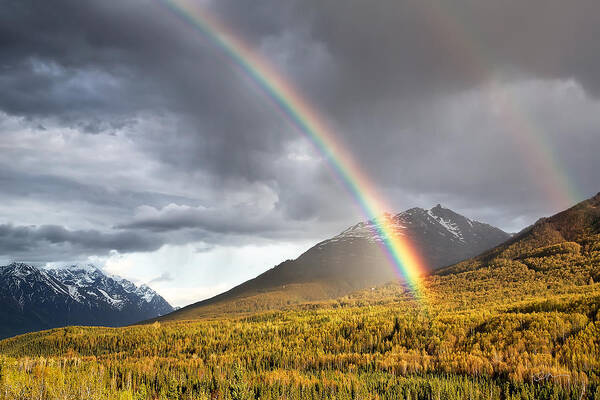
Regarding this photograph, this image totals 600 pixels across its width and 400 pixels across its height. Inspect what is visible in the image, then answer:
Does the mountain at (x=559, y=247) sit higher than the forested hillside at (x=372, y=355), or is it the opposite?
the mountain at (x=559, y=247)

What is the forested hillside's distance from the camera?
47.6 ft

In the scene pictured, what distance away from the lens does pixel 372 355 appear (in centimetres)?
2377

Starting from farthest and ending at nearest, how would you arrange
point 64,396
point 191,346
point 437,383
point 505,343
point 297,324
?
1. point 297,324
2. point 191,346
3. point 505,343
4. point 437,383
5. point 64,396

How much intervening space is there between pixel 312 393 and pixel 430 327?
1658 centimetres

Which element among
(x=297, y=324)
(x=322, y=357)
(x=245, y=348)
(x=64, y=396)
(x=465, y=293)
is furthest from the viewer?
(x=465, y=293)

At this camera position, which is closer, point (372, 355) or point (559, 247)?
point (372, 355)

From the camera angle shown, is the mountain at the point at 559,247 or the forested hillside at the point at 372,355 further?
the mountain at the point at 559,247

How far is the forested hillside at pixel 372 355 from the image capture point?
571 inches

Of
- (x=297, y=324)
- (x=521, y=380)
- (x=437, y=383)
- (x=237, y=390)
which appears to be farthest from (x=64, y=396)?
(x=297, y=324)

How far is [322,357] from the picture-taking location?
24203 millimetres

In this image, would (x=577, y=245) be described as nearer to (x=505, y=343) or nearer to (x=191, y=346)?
(x=505, y=343)

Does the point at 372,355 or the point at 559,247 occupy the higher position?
the point at 559,247

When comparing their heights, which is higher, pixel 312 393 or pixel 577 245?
pixel 577 245

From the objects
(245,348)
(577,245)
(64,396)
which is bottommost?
(245,348)
